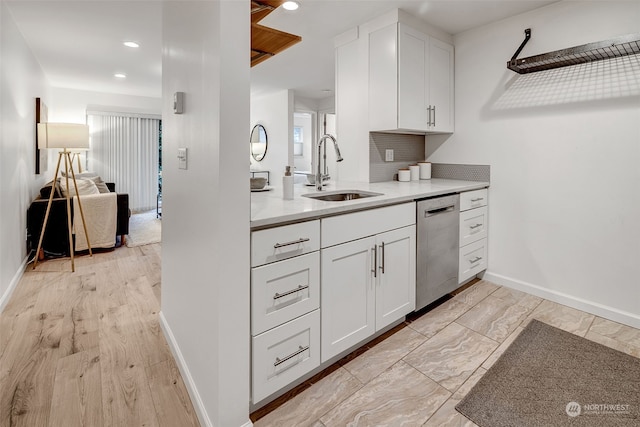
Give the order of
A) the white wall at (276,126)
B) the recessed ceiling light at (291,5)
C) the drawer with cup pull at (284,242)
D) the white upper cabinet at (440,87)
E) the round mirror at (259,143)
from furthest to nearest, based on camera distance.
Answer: the round mirror at (259,143)
the white wall at (276,126)
the white upper cabinet at (440,87)
the recessed ceiling light at (291,5)
the drawer with cup pull at (284,242)

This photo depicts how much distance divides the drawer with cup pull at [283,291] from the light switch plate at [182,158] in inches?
25.6

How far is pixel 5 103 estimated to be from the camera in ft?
8.85

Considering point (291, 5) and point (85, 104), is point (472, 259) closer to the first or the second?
point (291, 5)

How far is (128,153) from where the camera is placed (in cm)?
648

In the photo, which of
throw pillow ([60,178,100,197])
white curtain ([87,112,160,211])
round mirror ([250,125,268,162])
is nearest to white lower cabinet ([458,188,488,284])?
throw pillow ([60,178,100,197])

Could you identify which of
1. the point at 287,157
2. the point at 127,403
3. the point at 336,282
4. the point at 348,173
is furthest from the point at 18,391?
the point at 287,157

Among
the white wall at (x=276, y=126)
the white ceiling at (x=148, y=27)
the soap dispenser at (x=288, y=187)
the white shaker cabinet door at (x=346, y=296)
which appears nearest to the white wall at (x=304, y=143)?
the white wall at (x=276, y=126)

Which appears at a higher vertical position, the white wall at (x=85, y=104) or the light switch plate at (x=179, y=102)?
the white wall at (x=85, y=104)

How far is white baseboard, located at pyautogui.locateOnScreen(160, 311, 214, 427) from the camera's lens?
135 centimetres

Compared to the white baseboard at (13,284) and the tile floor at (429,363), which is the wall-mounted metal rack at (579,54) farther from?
the white baseboard at (13,284)

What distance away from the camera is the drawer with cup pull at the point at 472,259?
2617 millimetres

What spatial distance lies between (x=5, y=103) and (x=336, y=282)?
122 inches

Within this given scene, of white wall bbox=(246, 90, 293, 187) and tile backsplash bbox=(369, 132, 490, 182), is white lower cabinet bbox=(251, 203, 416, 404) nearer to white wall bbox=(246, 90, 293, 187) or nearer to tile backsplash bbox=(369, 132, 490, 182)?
tile backsplash bbox=(369, 132, 490, 182)

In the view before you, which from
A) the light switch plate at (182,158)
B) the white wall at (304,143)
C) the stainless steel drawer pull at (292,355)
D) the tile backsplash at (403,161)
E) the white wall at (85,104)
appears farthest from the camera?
the white wall at (304,143)
